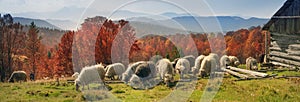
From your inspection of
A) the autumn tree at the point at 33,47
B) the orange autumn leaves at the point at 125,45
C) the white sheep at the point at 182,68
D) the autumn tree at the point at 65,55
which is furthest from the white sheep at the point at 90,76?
the autumn tree at the point at 33,47

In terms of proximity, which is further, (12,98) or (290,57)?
(290,57)

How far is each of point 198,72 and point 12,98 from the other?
35.3ft

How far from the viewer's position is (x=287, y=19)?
2305 centimetres

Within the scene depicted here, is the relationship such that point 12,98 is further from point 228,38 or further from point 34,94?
point 228,38

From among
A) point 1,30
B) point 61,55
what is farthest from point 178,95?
point 1,30

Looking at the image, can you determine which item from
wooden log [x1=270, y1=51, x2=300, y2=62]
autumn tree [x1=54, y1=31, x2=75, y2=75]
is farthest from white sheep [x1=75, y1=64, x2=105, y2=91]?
autumn tree [x1=54, y1=31, x2=75, y2=75]

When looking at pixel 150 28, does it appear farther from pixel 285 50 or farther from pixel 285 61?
pixel 285 61

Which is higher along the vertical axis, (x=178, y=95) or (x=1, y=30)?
(x=1, y=30)

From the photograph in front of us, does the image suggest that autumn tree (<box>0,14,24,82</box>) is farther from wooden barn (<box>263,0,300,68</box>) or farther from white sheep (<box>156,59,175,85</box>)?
wooden barn (<box>263,0,300,68</box>)

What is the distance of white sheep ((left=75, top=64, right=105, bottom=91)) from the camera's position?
15611 millimetres

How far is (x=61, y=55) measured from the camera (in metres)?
50.6

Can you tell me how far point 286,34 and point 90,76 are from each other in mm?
14190

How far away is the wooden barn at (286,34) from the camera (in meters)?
22.1

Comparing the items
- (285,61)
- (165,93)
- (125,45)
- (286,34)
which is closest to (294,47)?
(286,34)
